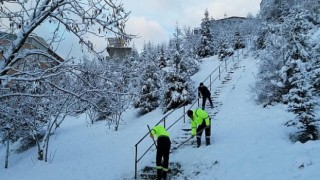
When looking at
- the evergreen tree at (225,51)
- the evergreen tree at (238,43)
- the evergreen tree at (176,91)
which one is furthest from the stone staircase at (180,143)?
the evergreen tree at (238,43)

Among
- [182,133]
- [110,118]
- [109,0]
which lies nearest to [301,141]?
[182,133]

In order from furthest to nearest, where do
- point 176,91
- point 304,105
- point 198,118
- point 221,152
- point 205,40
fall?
point 205,40 < point 176,91 < point 198,118 < point 221,152 < point 304,105

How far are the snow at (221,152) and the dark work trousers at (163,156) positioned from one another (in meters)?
0.73

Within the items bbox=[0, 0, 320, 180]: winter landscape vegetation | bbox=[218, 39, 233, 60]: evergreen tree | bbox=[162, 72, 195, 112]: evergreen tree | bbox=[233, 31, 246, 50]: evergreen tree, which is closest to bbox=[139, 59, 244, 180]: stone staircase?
bbox=[0, 0, 320, 180]: winter landscape vegetation

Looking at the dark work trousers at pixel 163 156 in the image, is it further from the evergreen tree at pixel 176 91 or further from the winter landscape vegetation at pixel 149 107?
the evergreen tree at pixel 176 91

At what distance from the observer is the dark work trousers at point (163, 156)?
458 inches

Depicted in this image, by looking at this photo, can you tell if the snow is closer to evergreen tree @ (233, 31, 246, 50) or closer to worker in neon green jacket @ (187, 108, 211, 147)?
worker in neon green jacket @ (187, 108, 211, 147)

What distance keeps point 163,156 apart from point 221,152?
249 cm

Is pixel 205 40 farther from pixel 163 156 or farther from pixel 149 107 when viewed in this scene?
pixel 163 156

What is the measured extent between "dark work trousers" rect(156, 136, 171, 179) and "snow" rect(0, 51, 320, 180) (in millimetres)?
727

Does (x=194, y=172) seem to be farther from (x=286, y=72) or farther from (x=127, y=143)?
(x=127, y=143)

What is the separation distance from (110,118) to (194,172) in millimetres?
5638

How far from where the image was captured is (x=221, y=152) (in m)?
13.1

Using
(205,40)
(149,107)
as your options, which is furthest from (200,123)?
(205,40)
